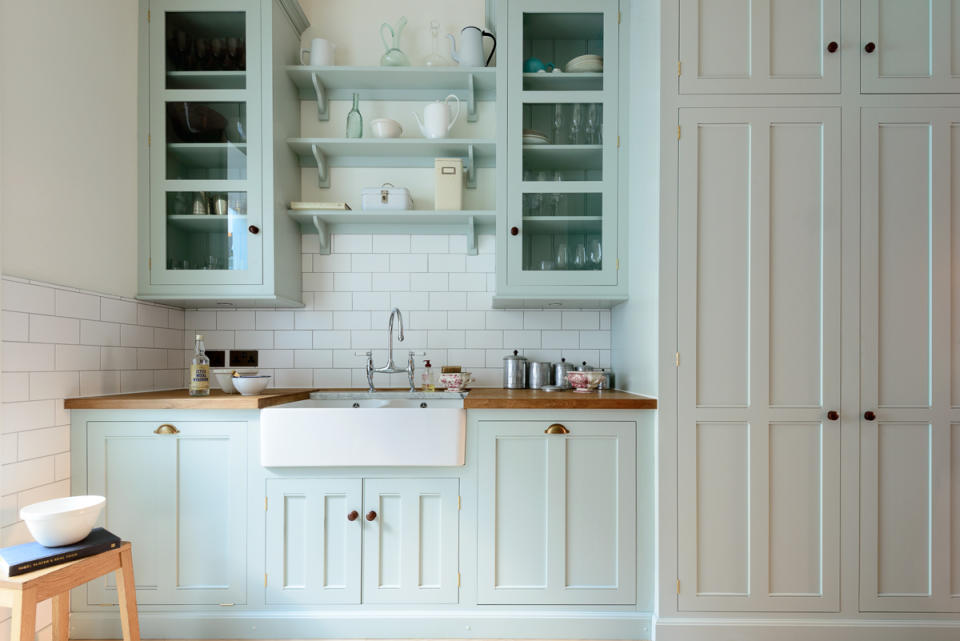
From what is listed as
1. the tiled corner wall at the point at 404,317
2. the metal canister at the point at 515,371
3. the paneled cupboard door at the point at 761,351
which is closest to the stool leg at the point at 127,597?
the tiled corner wall at the point at 404,317

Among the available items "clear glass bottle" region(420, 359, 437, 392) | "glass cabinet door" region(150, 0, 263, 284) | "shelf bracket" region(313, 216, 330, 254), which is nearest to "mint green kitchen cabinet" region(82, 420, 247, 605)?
"glass cabinet door" region(150, 0, 263, 284)

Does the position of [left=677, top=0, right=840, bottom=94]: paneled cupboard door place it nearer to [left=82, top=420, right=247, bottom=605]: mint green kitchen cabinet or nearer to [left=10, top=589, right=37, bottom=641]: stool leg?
[left=82, top=420, right=247, bottom=605]: mint green kitchen cabinet

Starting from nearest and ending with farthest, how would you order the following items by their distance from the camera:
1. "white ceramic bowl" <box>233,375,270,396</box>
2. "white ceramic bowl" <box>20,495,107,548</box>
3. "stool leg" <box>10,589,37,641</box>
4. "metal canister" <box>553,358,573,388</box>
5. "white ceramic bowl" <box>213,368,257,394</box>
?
"stool leg" <box>10,589,37,641</box> < "white ceramic bowl" <box>20,495,107,548</box> < "white ceramic bowl" <box>233,375,270,396</box> < "white ceramic bowl" <box>213,368,257,394</box> < "metal canister" <box>553,358,573,388</box>

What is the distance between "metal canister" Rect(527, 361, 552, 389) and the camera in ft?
8.91

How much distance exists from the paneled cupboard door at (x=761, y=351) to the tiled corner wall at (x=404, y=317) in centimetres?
86

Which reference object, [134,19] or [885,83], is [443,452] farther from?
[134,19]

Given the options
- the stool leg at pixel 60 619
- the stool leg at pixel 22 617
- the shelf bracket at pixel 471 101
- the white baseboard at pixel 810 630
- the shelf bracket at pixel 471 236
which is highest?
the shelf bracket at pixel 471 101

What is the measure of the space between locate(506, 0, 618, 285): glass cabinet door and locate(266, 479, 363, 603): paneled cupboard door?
46.9 inches

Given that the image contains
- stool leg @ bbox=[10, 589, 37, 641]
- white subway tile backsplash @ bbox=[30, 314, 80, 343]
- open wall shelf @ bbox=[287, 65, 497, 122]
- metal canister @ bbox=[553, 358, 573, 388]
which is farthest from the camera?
A: metal canister @ bbox=[553, 358, 573, 388]

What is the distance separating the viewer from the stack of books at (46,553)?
1.53 m

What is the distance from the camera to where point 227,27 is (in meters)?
2.46

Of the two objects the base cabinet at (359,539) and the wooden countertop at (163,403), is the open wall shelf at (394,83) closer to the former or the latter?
the wooden countertop at (163,403)

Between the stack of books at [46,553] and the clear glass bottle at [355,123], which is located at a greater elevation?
the clear glass bottle at [355,123]

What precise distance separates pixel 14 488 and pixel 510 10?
269 cm
